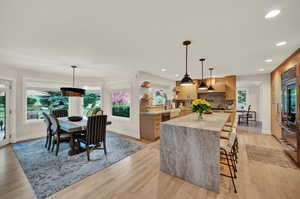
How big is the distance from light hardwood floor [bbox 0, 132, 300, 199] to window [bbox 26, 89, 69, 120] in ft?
7.38

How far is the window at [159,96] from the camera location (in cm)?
568

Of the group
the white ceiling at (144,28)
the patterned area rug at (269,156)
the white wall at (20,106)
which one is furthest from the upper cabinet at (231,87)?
the white wall at (20,106)

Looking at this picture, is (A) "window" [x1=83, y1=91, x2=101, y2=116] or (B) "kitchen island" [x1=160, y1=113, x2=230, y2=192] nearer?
(B) "kitchen island" [x1=160, y1=113, x2=230, y2=192]

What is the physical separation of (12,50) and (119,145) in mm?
3334

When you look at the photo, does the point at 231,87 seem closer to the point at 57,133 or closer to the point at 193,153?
the point at 193,153

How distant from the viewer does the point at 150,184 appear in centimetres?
198

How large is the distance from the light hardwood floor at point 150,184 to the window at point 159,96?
340 centimetres

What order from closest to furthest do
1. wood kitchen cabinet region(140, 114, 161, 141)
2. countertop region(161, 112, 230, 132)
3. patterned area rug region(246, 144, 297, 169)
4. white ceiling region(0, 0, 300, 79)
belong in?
1. white ceiling region(0, 0, 300, 79)
2. countertop region(161, 112, 230, 132)
3. patterned area rug region(246, 144, 297, 169)
4. wood kitchen cabinet region(140, 114, 161, 141)

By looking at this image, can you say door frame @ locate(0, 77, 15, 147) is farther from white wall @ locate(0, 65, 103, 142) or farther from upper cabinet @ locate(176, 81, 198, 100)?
upper cabinet @ locate(176, 81, 198, 100)

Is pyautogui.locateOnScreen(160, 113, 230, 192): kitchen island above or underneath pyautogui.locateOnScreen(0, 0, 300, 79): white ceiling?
underneath

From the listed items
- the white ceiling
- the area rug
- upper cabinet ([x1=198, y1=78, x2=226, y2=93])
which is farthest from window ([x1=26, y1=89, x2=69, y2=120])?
upper cabinet ([x1=198, y1=78, x2=226, y2=93])

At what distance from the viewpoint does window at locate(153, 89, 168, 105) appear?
568cm

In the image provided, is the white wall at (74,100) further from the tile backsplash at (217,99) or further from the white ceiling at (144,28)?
the tile backsplash at (217,99)

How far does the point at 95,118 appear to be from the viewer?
284 centimetres
